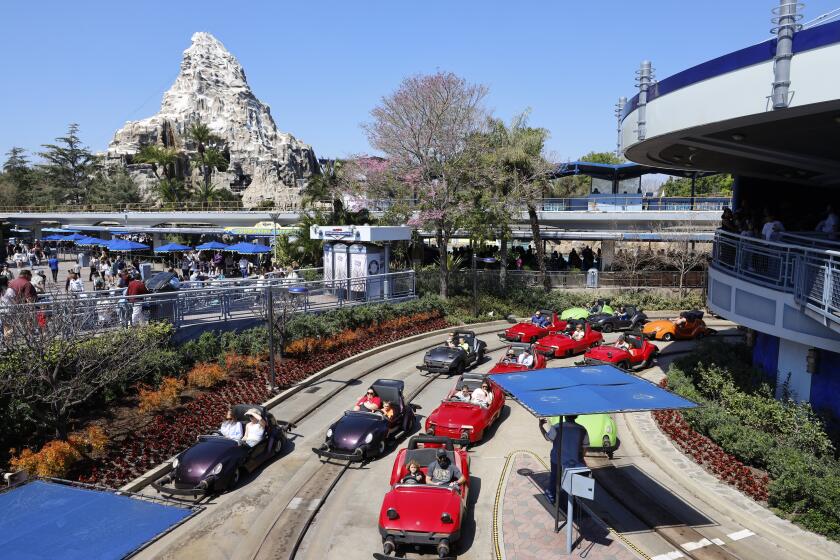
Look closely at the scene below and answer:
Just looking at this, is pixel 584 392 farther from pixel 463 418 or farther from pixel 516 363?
pixel 516 363

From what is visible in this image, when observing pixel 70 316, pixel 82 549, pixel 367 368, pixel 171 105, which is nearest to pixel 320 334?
pixel 367 368

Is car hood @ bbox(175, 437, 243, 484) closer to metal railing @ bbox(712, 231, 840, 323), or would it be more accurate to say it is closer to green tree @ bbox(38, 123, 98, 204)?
metal railing @ bbox(712, 231, 840, 323)

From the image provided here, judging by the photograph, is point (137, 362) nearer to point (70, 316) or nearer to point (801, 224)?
point (70, 316)

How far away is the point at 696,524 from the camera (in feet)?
32.6

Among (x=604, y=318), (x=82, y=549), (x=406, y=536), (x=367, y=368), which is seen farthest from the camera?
(x=604, y=318)

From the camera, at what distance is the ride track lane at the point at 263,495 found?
9109 millimetres

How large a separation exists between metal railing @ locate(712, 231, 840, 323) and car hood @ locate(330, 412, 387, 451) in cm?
920

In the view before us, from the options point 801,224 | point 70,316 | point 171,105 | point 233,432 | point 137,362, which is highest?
point 171,105

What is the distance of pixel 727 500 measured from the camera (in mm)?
10516

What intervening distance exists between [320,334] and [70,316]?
10.4m

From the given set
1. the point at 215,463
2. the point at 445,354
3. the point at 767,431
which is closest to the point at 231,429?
the point at 215,463

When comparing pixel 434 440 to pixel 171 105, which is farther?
pixel 171 105

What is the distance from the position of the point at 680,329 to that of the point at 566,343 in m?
7.01

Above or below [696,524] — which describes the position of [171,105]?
above
